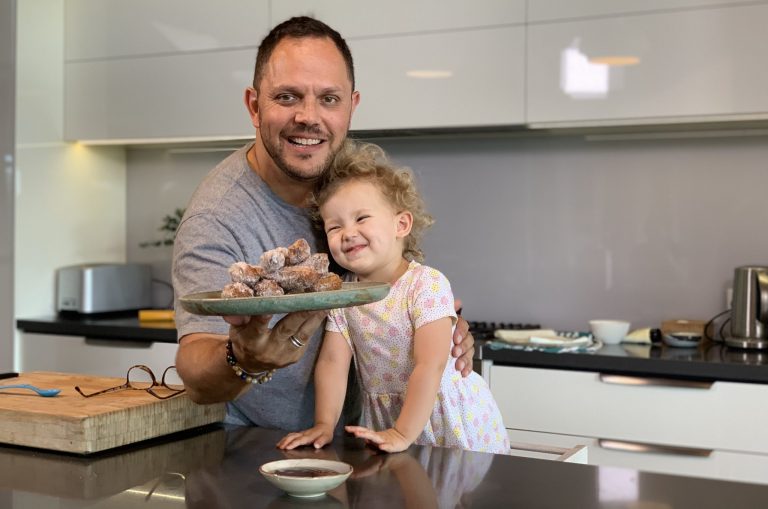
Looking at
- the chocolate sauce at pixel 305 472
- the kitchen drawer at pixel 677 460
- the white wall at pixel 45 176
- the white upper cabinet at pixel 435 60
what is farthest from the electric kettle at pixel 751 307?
the white wall at pixel 45 176

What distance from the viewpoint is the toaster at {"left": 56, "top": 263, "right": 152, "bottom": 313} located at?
361cm

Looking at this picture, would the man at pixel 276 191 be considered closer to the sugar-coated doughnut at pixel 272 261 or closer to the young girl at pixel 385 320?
the young girl at pixel 385 320

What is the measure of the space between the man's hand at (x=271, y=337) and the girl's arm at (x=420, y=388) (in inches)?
6.8

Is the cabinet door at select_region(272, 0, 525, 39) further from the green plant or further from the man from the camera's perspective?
the man

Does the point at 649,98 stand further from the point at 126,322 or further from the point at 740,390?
the point at 126,322

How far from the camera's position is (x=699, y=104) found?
278 centimetres

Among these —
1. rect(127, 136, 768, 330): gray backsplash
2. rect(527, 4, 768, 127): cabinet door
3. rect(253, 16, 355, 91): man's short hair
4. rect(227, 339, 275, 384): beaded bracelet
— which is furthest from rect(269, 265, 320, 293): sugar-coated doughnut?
rect(127, 136, 768, 330): gray backsplash

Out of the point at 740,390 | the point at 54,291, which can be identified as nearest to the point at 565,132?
the point at 740,390

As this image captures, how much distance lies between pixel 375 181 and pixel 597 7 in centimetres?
143

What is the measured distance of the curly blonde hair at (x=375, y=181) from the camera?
1774 millimetres

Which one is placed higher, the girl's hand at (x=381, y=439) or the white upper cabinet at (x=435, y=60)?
the white upper cabinet at (x=435, y=60)

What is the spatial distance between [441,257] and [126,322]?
1195 millimetres

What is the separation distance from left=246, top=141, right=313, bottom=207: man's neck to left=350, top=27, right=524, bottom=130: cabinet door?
1334 millimetres

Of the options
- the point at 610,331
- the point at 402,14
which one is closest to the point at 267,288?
the point at 610,331
